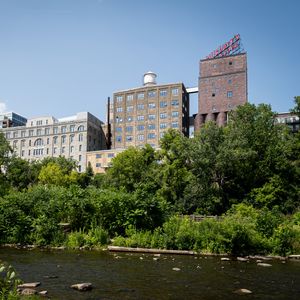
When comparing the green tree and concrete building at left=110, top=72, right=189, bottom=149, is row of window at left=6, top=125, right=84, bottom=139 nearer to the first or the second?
concrete building at left=110, top=72, right=189, bottom=149

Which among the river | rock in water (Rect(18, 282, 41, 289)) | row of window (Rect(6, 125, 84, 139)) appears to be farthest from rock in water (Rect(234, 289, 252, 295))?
row of window (Rect(6, 125, 84, 139))

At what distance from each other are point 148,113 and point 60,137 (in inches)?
1248

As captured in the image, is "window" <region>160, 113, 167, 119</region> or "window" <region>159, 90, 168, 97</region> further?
"window" <region>159, 90, 168, 97</region>

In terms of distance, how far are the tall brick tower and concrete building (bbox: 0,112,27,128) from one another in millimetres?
77282

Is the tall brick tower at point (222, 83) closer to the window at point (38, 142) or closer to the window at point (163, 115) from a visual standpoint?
the window at point (163, 115)

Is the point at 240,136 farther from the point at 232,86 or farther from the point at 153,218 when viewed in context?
the point at 232,86

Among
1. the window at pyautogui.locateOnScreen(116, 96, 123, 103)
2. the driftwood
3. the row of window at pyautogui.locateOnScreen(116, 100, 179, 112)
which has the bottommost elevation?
the driftwood

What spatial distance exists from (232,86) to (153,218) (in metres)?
85.2

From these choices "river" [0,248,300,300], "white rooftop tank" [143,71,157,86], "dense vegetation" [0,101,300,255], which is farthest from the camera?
"white rooftop tank" [143,71,157,86]

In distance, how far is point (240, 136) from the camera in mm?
51188

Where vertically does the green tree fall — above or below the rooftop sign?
below

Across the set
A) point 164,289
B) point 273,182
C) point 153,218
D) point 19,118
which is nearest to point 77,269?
point 164,289

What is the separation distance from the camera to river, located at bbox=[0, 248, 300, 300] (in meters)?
15.1

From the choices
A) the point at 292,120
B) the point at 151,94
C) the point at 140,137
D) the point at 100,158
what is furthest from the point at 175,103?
the point at 292,120
